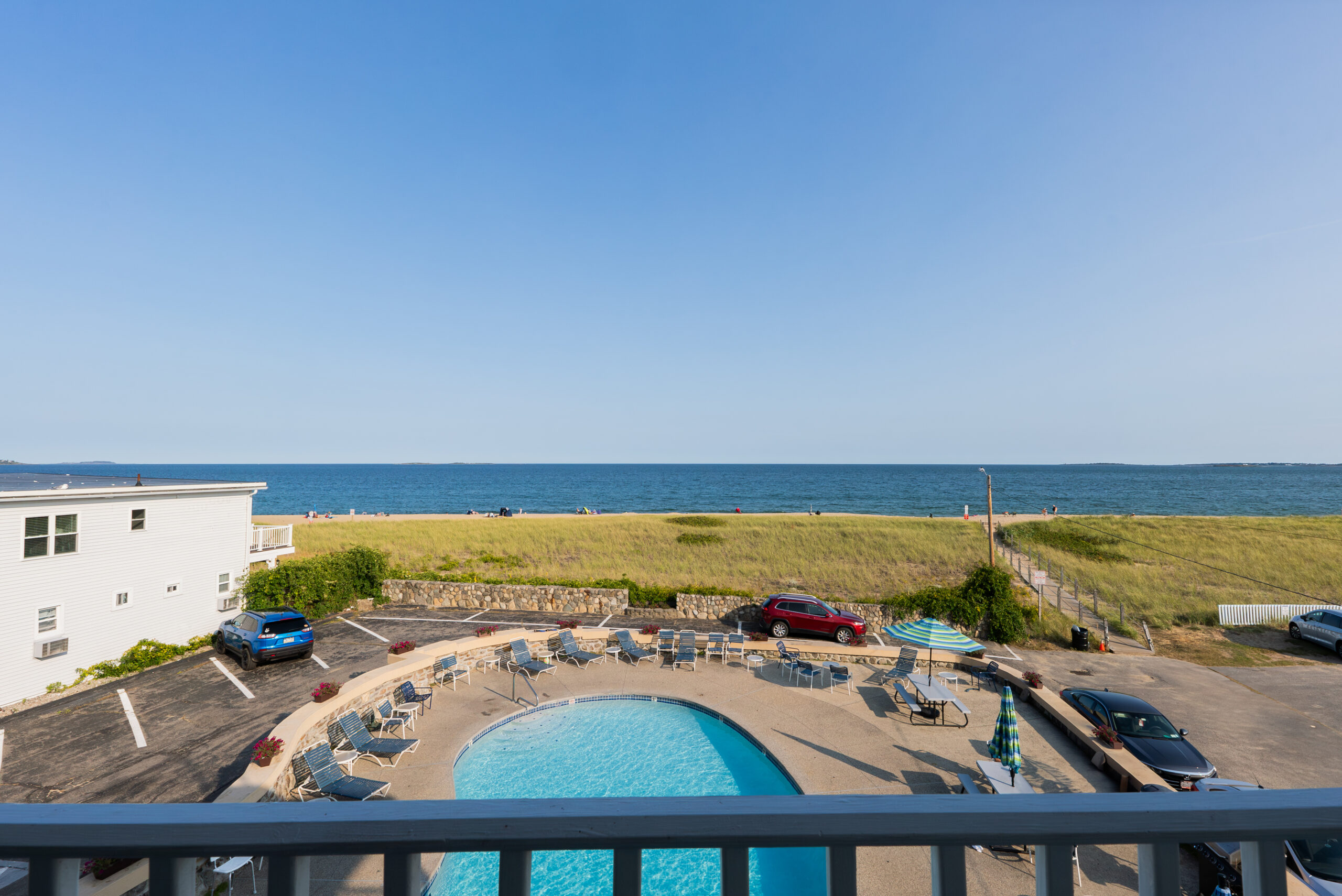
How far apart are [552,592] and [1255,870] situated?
79.0 ft

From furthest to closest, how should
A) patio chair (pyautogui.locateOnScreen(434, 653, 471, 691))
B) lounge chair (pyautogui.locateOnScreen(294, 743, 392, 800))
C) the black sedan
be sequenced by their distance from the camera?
patio chair (pyautogui.locateOnScreen(434, 653, 471, 691)) < the black sedan < lounge chair (pyautogui.locateOnScreen(294, 743, 392, 800))

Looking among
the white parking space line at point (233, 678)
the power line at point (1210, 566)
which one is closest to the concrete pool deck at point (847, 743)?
the white parking space line at point (233, 678)

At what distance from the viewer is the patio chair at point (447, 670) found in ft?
52.3

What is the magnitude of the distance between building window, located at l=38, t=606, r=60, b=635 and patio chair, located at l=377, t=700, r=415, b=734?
879 cm

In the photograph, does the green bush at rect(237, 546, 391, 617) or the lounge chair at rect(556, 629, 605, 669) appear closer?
the lounge chair at rect(556, 629, 605, 669)

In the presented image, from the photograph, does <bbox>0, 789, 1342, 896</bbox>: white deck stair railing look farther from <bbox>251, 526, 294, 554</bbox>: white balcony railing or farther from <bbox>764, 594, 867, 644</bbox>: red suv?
<bbox>251, 526, 294, 554</bbox>: white balcony railing

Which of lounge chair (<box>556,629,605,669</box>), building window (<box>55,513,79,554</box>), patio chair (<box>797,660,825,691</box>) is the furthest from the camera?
lounge chair (<box>556,629,605,669</box>)

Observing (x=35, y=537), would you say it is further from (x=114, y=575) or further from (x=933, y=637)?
(x=933, y=637)

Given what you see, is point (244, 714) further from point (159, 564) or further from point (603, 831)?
point (603, 831)

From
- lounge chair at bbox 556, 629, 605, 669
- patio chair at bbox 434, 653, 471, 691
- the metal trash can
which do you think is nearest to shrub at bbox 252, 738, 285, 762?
patio chair at bbox 434, 653, 471, 691

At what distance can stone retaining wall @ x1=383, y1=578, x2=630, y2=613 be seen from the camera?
23.7 m

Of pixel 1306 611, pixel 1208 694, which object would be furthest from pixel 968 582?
pixel 1306 611

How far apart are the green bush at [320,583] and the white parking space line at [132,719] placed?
5.57m

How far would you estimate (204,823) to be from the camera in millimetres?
1089
